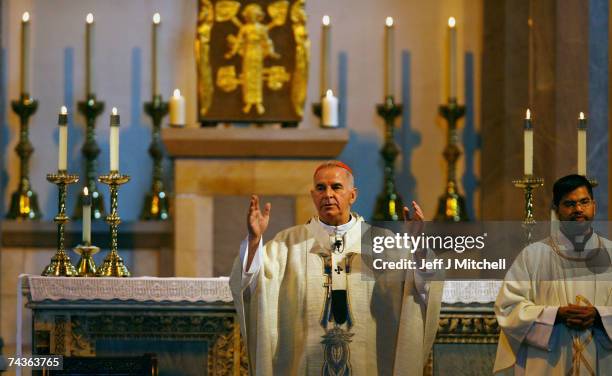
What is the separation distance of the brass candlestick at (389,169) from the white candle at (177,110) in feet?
4.78

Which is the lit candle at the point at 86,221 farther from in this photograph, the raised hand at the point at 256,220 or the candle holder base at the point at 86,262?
the raised hand at the point at 256,220

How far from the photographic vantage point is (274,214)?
28.9ft

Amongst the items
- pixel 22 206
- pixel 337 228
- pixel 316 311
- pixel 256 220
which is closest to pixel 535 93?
pixel 337 228

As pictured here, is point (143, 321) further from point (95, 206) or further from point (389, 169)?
point (389, 169)

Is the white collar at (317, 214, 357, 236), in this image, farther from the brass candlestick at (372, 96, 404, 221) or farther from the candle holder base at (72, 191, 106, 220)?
the candle holder base at (72, 191, 106, 220)

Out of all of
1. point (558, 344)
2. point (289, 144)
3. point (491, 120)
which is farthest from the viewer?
point (491, 120)

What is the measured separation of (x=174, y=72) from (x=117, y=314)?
10.5 feet

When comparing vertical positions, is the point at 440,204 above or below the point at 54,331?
above

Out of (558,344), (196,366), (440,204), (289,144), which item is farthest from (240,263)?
(440,204)

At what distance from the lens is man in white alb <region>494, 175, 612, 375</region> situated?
584cm

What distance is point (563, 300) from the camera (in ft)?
19.6

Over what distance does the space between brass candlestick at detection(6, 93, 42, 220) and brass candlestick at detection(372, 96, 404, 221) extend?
7.55 feet

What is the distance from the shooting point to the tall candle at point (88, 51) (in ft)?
29.8

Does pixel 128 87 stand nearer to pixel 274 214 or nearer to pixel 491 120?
pixel 274 214
